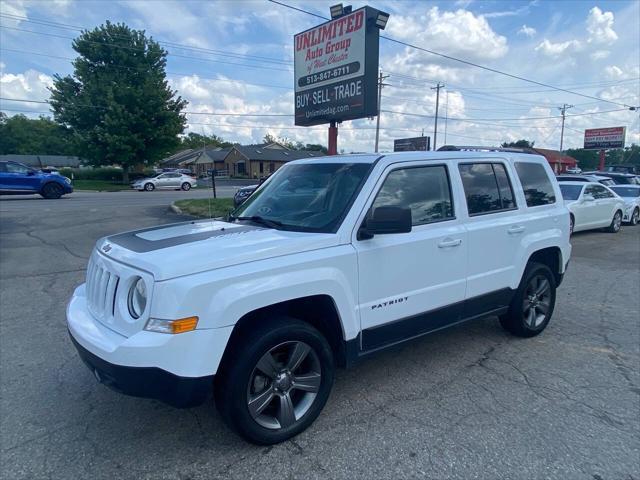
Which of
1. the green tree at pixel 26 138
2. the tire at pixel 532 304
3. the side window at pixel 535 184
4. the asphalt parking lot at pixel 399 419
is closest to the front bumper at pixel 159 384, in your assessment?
the asphalt parking lot at pixel 399 419

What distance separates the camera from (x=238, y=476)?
2619mm

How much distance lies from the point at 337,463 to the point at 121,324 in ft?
5.14

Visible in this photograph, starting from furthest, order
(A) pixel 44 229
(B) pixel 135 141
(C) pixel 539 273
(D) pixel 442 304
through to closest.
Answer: (B) pixel 135 141
(A) pixel 44 229
(C) pixel 539 273
(D) pixel 442 304

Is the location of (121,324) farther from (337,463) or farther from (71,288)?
(71,288)

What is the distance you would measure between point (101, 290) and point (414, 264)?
2279mm

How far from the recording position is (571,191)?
12.8 meters

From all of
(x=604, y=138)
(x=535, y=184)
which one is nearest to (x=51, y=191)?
(x=535, y=184)

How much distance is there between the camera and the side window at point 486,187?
4051mm

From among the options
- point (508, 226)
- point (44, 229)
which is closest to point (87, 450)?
point (508, 226)

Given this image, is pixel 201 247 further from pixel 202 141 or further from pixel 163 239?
pixel 202 141

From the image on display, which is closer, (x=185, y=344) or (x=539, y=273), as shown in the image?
(x=185, y=344)

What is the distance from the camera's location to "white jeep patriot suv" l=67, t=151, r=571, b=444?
2.51m

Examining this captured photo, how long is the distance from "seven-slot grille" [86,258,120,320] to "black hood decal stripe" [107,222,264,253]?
221 mm

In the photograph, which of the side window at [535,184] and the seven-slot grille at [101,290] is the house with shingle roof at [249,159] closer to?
the side window at [535,184]
